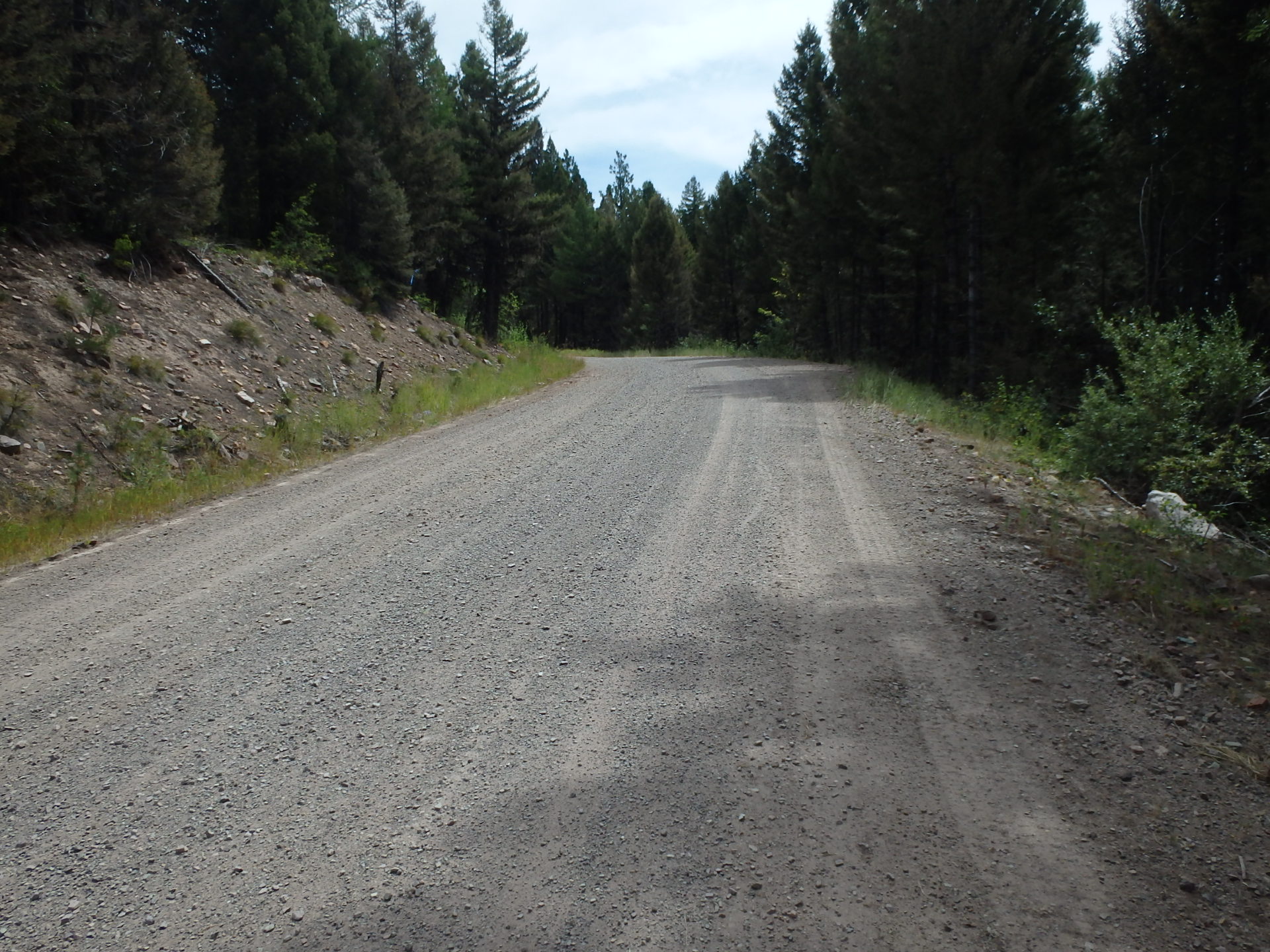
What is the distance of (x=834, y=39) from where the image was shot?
24.4m

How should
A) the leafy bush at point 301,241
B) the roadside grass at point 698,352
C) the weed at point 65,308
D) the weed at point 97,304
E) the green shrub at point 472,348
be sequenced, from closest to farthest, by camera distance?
1. the weed at point 65,308
2. the weed at point 97,304
3. the leafy bush at point 301,241
4. the green shrub at point 472,348
5. the roadside grass at point 698,352

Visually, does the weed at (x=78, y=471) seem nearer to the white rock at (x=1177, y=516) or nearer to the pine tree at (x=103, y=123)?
the pine tree at (x=103, y=123)

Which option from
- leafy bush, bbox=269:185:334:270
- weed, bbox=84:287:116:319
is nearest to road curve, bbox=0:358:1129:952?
weed, bbox=84:287:116:319

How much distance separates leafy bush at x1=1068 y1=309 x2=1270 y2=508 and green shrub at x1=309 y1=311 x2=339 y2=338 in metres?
12.2

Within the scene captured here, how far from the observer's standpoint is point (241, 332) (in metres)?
12.3

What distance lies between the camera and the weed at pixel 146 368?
9867mm

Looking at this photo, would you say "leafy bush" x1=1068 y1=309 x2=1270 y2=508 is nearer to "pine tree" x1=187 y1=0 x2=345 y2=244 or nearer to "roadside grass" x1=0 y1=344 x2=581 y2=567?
"roadside grass" x1=0 y1=344 x2=581 y2=567

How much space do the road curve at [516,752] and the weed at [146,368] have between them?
4.67 meters

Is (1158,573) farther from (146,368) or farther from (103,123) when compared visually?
(103,123)

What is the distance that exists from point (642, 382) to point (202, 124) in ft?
31.1

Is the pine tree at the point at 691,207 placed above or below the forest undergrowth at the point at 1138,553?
above

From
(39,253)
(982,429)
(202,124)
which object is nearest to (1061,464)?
(982,429)

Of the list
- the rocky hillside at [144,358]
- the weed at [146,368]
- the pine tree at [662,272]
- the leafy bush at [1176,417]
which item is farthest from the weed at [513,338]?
the pine tree at [662,272]

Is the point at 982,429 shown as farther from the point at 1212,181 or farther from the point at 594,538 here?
the point at 1212,181
